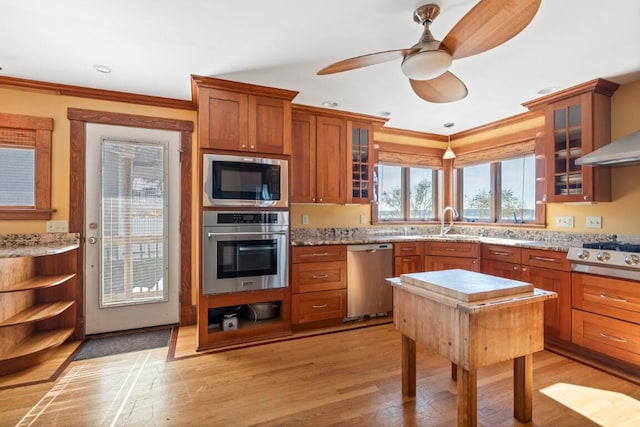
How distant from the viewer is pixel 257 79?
285 centimetres

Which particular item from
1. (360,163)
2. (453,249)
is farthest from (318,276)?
(453,249)

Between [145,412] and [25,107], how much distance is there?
2.94 m

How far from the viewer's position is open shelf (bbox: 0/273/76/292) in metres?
2.40

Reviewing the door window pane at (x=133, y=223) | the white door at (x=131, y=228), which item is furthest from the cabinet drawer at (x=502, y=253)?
the door window pane at (x=133, y=223)

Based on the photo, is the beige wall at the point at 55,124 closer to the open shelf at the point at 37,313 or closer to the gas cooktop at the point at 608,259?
the open shelf at the point at 37,313

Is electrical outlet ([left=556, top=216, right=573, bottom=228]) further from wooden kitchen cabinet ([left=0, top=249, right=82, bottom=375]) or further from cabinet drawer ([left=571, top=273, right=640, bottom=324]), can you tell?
wooden kitchen cabinet ([left=0, top=249, right=82, bottom=375])

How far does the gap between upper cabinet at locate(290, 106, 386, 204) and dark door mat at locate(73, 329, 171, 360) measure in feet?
6.34

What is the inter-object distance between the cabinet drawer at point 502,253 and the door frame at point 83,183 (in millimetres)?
3286

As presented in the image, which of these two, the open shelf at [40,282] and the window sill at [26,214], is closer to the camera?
the open shelf at [40,282]

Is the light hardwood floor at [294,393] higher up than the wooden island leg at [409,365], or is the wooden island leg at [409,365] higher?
the wooden island leg at [409,365]

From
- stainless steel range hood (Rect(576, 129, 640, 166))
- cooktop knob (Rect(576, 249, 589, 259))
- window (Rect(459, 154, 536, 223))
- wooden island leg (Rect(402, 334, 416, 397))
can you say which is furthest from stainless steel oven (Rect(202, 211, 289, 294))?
window (Rect(459, 154, 536, 223))

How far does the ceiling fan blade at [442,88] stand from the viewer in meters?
2.08

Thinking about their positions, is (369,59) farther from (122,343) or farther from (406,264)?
(122,343)

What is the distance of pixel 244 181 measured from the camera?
9.80 ft
